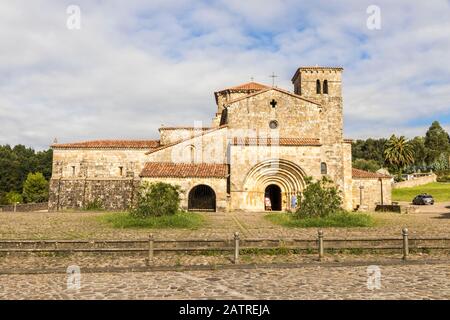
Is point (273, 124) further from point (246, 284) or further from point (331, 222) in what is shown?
point (246, 284)

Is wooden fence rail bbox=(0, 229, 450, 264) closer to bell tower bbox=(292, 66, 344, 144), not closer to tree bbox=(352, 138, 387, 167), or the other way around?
bell tower bbox=(292, 66, 344, 144)

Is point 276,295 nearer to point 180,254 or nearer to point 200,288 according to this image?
point 200,288

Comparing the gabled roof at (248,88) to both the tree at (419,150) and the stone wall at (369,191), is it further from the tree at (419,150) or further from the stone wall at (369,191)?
the tree at (419,150)

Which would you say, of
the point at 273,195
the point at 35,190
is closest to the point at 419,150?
the point at 273,195

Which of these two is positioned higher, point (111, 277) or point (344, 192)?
point (344, 192)

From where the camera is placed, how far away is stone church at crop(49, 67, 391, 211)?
28.1 meters

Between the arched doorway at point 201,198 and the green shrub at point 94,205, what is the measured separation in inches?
298

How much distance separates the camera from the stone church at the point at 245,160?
28.1 meters

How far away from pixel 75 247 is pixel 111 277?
3596mm

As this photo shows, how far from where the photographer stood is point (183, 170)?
28.1 m

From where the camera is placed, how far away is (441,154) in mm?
77375

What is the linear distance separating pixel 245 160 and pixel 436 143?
66.5 meters
